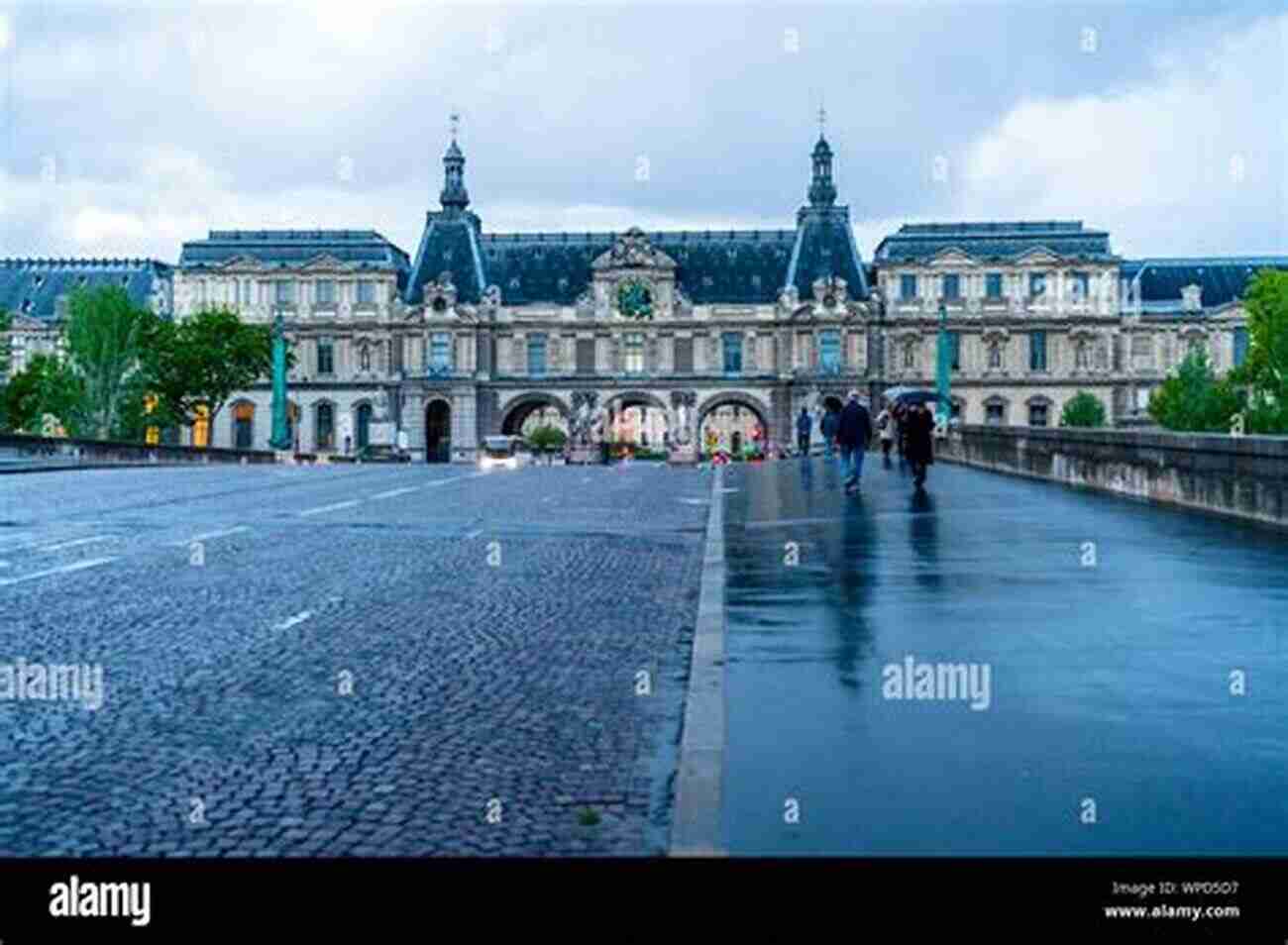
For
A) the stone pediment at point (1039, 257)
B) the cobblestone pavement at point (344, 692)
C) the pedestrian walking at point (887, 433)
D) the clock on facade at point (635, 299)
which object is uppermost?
the stone pediment at point (1039, 257)

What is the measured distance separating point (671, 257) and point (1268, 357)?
140ft

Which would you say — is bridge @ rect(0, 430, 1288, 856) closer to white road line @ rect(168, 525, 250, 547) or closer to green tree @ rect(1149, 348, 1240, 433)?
white road line @ rect(168, 525, 250, 547)

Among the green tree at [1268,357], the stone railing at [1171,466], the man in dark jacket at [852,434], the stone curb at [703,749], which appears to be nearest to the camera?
the stone curb at [703,749]

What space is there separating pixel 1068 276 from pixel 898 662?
106678mm

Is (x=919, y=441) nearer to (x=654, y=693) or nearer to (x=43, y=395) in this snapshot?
(x=654, y=693)

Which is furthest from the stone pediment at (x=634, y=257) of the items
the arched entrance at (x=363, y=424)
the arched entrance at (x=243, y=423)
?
the arched entrance at (x=243, y=423)

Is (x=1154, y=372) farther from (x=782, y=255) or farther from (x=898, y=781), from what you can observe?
(x=898, y=781)

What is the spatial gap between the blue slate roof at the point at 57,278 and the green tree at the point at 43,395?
6814 millimetres

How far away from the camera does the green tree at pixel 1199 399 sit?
305 ft

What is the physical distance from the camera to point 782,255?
115500 millimetres

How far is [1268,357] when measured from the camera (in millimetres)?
86438

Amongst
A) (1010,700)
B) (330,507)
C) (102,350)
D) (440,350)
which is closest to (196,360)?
(102,350)

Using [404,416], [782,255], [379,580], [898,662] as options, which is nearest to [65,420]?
[404,416]

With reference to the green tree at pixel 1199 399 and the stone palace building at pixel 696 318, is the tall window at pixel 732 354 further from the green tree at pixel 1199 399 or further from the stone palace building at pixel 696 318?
the green tree at pixel 1199 399
